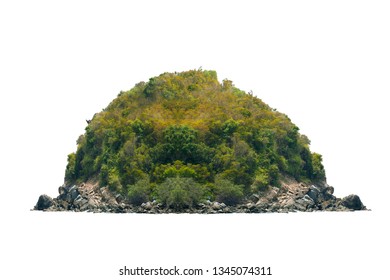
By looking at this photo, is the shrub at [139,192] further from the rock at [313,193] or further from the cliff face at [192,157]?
the rock at [313,193]

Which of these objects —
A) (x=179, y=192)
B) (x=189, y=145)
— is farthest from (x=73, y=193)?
(x=179, y=192)

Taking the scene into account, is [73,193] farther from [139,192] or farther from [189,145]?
[189,145]

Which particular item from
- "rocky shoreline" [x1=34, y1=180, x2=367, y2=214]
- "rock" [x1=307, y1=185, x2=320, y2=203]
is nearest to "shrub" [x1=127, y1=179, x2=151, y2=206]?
"rocky shoreline" [x1=34, y1=180, x2=367, y2=214]

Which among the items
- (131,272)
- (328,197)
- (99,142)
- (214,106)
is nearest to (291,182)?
(328,197)

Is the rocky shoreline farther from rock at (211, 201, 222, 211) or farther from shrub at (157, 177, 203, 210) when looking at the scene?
shrub at (157, 177, 203, 210)

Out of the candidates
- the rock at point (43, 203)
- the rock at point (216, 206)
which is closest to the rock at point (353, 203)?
the rock at point (216, 206)

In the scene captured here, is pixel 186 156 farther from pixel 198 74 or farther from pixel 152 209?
pixel 198 74
